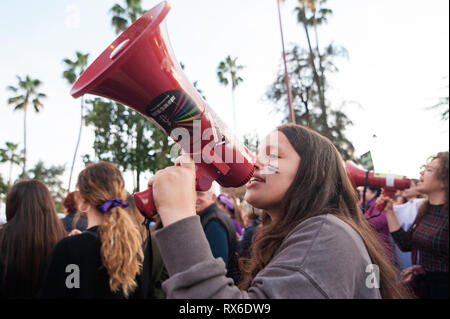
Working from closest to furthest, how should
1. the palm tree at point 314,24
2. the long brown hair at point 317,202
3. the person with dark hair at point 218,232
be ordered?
the long brown hair at point 317,202 → the person with dark hair at point 218,232 → the palm tree at point 314,24

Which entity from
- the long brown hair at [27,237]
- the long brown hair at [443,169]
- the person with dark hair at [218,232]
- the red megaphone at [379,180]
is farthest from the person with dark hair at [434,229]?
the long brown hair at [27,237]

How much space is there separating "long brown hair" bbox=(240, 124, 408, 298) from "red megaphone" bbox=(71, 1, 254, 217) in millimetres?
345

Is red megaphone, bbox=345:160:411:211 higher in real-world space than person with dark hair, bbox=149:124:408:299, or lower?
higher

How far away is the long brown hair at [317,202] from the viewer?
1229mm

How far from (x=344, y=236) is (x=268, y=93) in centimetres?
1424

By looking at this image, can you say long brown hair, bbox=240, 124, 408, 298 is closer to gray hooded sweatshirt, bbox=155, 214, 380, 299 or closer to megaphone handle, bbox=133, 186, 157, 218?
gray hooded sweatshirt, bbox=155, 214, 380, 299

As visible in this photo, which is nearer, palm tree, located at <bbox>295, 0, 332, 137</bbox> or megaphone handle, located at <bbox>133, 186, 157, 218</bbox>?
megaphone handle, located at <bbox>133, 186, 157, 218</bbox>

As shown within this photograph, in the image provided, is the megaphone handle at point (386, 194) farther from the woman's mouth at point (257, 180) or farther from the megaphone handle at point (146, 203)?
the megaphone handle at point (146, 203)

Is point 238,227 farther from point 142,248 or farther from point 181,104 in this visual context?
point 181,104

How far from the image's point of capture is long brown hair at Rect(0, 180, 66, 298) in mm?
2295

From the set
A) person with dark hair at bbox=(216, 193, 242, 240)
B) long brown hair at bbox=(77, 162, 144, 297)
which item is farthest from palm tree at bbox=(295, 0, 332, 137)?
long brown hair at bbox=(77, 162, 144, 297)

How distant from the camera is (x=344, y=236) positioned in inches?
41.8

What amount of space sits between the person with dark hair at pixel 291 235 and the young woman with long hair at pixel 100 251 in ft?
3.39
